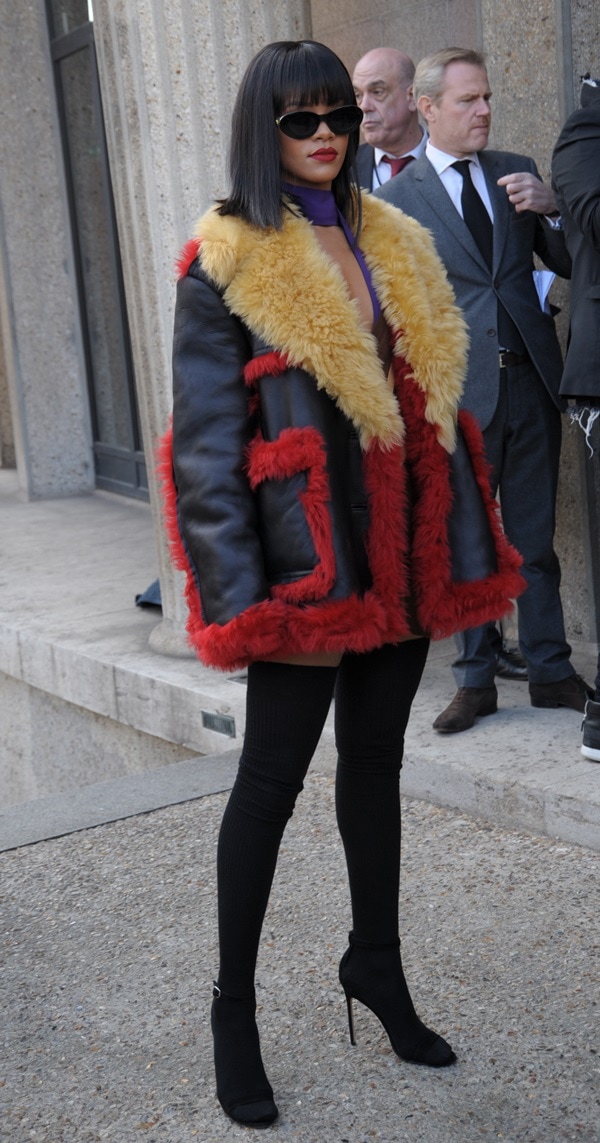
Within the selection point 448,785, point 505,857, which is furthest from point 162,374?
point 505,857

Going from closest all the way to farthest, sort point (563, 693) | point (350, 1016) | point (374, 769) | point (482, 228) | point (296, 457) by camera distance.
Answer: point (296, 457), point (374, 769), point (350, 1016), point (482, 228), point (563, 693)

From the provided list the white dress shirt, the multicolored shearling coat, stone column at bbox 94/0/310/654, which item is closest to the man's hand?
the white dress shirt

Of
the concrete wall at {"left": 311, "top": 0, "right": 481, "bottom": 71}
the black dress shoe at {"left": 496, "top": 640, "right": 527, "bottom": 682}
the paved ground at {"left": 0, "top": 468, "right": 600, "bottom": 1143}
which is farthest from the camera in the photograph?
the concrete wall at {"left": 311, "top": 0, "right": 481, "bottom": 71}

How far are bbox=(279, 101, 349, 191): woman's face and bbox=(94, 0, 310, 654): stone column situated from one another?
2816 millimetres

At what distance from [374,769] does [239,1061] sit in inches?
23.9

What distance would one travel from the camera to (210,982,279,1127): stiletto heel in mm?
2666

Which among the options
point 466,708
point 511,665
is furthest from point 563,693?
point 511,665

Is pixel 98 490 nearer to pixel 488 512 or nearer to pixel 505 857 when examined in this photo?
pixel 505 857

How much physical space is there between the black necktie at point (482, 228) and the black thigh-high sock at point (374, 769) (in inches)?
80.6

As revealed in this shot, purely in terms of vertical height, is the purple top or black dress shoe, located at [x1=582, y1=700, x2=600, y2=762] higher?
the purple top

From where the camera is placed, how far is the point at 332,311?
2590mm

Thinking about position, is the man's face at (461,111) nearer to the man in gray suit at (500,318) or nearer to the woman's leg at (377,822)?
the man in gray suit at (500,318)

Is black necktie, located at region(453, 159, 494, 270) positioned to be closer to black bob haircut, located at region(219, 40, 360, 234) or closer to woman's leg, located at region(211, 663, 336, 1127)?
black bob haircut, located at region(219, 40, 360, 234)

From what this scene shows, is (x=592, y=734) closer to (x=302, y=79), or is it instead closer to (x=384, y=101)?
(x=302, y=79)
